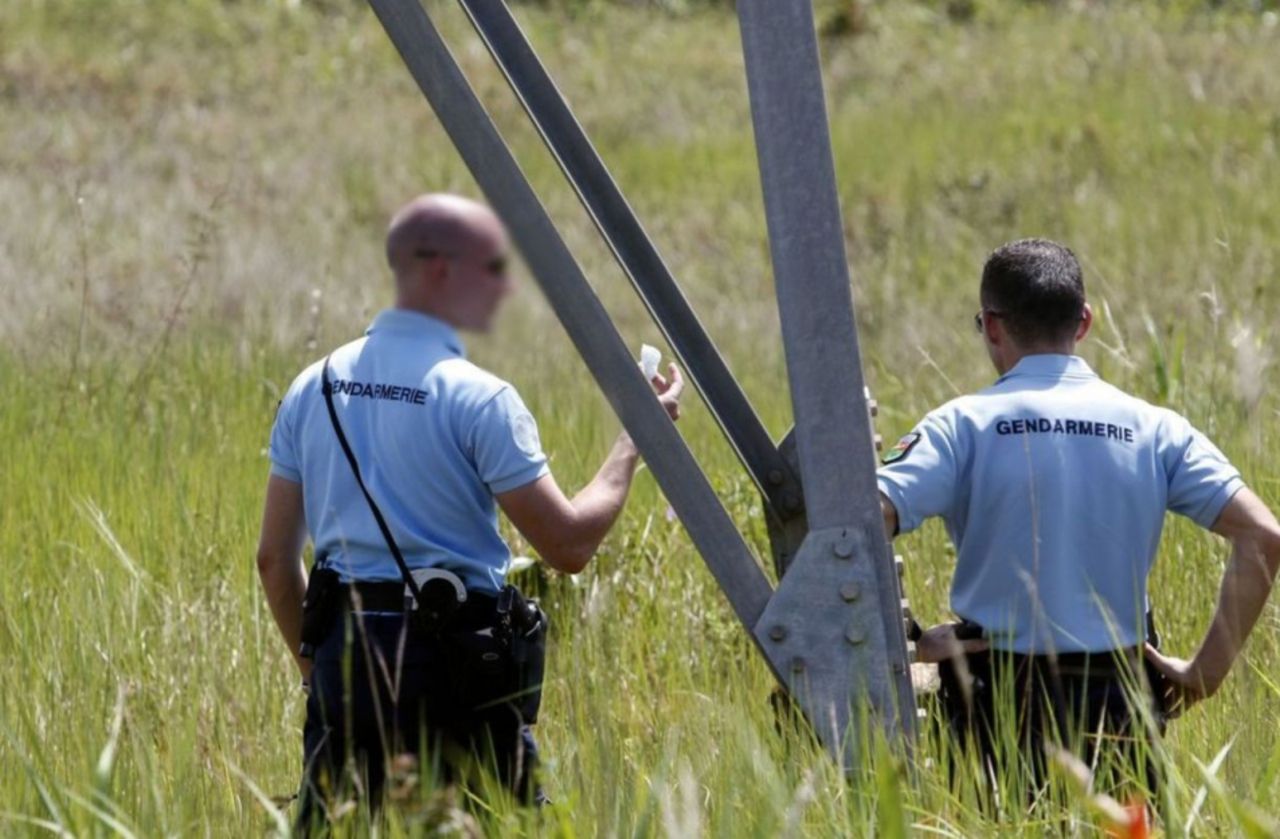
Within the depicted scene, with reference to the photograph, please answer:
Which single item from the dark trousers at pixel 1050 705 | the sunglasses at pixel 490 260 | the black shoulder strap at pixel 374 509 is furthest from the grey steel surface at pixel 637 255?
the black shoulder strap at pixel 374 509

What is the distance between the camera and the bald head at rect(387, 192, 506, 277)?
331 cm

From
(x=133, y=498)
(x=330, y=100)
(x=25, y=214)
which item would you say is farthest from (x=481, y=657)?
(x=330, y=100)

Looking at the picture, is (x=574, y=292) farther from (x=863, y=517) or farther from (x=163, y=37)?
(x=163, y=37)

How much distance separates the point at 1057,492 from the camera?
11.8ft

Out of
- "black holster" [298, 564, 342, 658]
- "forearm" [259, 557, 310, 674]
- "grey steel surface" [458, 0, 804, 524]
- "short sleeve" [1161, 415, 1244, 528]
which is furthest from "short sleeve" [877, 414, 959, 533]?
"forearm" [259, 557, 310, 674]

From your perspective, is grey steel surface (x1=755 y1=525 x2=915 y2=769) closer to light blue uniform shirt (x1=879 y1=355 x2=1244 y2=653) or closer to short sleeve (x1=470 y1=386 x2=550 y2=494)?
light blue uniform shirt (x1=879 y1=355 x2=1244 y2=653)

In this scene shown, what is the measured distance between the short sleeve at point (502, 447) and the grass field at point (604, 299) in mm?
133

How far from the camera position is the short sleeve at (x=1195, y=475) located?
366cm

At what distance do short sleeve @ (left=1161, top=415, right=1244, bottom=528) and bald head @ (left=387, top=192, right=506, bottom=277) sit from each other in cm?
130

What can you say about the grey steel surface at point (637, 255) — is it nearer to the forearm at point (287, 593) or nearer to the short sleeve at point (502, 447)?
the short sleeve at point (502, 447)

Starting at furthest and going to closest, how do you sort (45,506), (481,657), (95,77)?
(95,77) → (45,506) → (481,657)

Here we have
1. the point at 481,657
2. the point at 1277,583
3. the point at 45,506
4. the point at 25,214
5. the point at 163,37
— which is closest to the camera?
the point at 481,657

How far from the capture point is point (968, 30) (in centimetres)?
2473

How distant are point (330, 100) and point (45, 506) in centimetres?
1576
